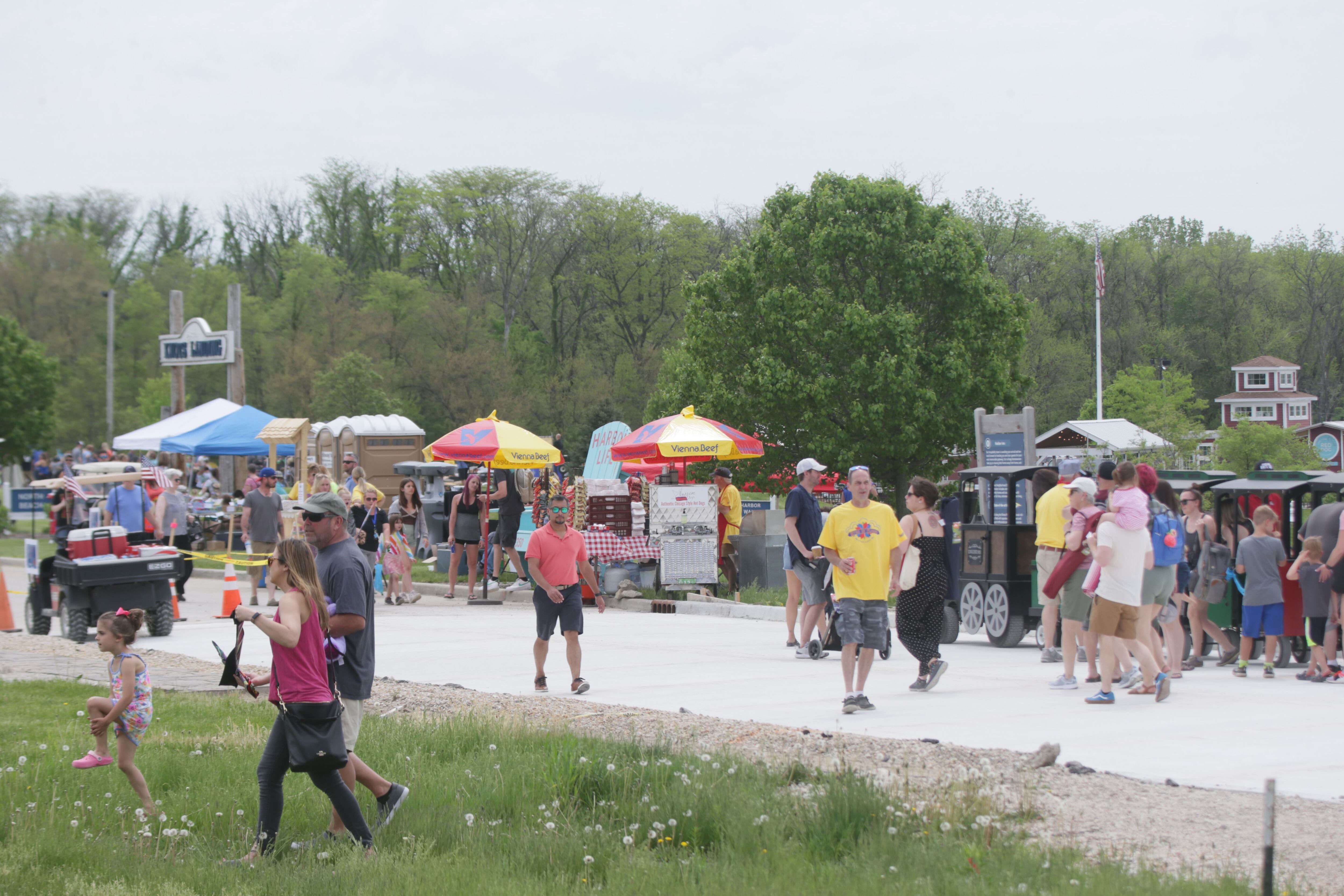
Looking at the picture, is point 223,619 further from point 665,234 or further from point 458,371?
point 665,234

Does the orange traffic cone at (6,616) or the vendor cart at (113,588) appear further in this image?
the orange traffic cone at (6,616)

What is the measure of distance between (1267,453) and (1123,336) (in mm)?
19524

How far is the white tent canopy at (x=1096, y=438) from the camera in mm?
57125

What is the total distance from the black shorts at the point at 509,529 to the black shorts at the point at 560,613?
917 centimetres

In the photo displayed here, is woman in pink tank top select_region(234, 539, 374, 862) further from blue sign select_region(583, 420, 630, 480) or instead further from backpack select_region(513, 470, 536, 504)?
blue sign select_region(583, 420, 630, 480)

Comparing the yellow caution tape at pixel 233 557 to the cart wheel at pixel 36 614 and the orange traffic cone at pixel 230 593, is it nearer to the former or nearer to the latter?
the orange traffic cone at pixel 230 593

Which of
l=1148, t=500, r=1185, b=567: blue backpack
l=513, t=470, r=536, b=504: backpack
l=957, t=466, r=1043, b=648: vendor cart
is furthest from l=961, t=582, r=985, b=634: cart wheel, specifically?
l=513, t=470, r=536, b=504: backpack

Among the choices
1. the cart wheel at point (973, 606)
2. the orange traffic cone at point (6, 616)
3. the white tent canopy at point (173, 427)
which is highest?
the white tent canopy at point (173, 427)

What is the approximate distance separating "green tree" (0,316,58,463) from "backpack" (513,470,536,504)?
27385mm

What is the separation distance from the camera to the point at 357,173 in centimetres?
7300

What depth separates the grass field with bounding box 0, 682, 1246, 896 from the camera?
545 cm

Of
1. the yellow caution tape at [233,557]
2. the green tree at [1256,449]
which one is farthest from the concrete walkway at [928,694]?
the green tree at [1256,449]

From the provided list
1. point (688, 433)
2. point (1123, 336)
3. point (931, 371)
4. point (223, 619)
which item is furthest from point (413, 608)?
point (1123, 336)

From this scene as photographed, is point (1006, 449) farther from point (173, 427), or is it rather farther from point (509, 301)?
point (509, 301)
